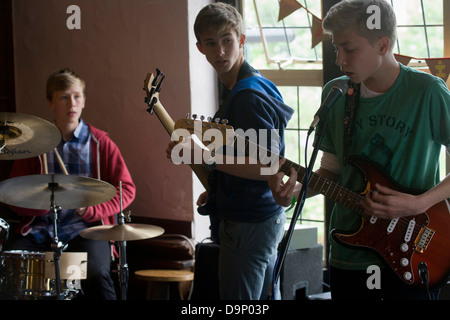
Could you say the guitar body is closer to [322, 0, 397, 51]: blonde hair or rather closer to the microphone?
the microphone

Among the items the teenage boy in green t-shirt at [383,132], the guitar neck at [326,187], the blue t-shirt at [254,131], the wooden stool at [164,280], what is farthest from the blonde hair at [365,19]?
the wooden stool at [164,280]

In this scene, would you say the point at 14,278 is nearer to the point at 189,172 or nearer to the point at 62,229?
the point at 62,229

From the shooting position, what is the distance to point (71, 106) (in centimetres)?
292

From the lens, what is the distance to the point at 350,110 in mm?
1716

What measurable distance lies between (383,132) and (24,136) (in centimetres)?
144

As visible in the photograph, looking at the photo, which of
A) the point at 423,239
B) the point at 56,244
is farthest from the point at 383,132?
the point at 56,244

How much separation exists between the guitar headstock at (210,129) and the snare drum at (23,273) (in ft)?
3.50

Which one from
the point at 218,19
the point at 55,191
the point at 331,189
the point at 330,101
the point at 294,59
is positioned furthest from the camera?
the point at 294,59

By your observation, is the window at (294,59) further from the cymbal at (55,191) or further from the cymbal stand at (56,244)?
the cymbal stand at (56,244)

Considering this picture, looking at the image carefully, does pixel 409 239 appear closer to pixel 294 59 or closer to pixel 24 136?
pixel 24 136

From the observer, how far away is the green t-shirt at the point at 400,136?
162cm

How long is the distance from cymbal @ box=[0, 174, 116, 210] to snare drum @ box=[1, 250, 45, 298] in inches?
9.2

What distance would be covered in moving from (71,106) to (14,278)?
906 mm

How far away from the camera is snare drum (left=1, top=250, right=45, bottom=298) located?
2514mm
